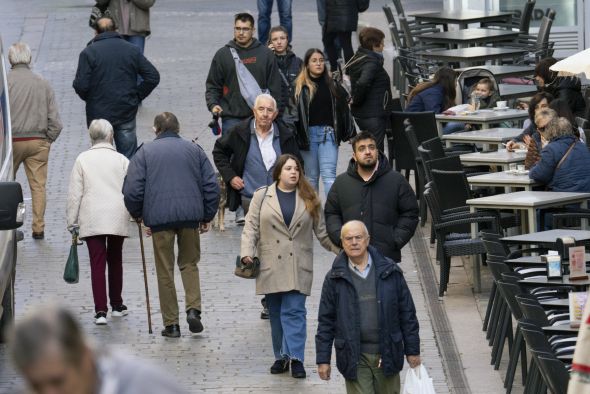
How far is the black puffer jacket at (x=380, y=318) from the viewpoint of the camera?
9.12 meters

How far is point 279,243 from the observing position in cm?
1095

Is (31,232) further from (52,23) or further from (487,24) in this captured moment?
(52,23)

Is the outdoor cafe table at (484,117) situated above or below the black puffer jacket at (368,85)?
below

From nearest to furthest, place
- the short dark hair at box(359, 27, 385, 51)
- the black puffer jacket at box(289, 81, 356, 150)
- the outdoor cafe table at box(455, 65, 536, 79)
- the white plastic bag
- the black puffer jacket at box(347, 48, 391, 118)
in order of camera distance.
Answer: the white plastic bag
the black puffer jacket at box(289, 81, 356, 150)
the black puffer jacket at box(347, 48, 391, 118)
the short dark hair at box(359, 27, 385, 51)
the outdoor cafe table at box(455, 65, 536, 79)

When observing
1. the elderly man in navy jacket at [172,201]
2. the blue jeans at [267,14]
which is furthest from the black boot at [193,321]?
the blue jeans at [267,14]

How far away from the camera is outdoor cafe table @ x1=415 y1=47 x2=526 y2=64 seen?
816 inches

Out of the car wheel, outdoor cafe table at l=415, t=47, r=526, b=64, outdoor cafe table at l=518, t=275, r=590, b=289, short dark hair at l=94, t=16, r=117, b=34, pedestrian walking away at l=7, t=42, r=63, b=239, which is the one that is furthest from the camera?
outdoor cafe table at l=415, t=47, r=526, b=64

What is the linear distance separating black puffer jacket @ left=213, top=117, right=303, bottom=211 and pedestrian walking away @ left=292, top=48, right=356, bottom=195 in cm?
194

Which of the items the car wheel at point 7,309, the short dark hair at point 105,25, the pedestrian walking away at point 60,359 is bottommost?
the car wheel at point 7,309

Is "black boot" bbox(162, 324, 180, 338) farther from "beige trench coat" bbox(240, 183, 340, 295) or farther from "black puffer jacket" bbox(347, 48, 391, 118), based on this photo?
"black puffer jacket" bbox(347, 48, 391, 118)

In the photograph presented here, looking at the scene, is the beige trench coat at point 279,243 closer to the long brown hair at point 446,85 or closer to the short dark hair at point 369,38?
the short dark hair at point 369,38

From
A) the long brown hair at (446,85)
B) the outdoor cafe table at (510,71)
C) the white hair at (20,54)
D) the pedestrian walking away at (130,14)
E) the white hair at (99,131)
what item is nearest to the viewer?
the white hair at (99,131)

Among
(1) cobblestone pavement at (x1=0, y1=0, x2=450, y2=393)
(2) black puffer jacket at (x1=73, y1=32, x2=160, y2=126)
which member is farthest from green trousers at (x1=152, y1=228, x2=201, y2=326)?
(2) black puffer jacket at (x1=73, y1=32, x2=160, y2=126)

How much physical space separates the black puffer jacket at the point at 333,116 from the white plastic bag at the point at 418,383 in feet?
19.4
